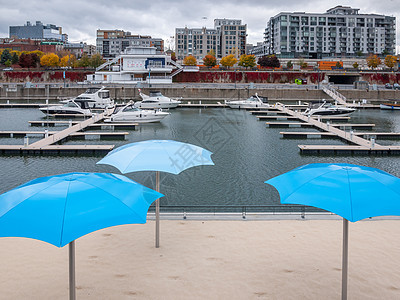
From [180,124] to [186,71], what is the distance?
58.4m

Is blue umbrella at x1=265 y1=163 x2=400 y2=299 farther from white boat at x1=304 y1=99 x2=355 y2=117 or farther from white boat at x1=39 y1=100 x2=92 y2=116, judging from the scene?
white boat at x1=304 y1=99 x2=355 y2=117

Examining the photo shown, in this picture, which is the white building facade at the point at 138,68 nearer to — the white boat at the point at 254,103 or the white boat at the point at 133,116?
the white boat at the point at 254,103

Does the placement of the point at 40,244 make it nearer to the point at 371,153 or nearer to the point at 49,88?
the point at 371,153

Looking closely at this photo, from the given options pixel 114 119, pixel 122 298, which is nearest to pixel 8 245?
pixel 122 298

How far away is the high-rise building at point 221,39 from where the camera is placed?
185625mm

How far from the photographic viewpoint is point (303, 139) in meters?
33.2

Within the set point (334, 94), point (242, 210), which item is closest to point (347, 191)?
point (242, 210)

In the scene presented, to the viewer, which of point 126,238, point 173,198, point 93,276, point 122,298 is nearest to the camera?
point 122,298

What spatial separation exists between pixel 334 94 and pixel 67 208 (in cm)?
7150

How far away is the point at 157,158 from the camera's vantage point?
10195 millimetres

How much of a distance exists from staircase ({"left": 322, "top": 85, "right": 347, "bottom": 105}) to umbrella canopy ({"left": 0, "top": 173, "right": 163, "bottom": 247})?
6488 centimetres

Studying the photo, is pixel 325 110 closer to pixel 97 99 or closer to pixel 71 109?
pixel 71 109

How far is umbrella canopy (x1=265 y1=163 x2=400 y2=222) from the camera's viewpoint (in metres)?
6.92

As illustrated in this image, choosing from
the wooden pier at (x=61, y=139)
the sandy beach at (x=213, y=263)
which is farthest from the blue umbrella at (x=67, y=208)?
the wooden pier at (x=61, y=139)
